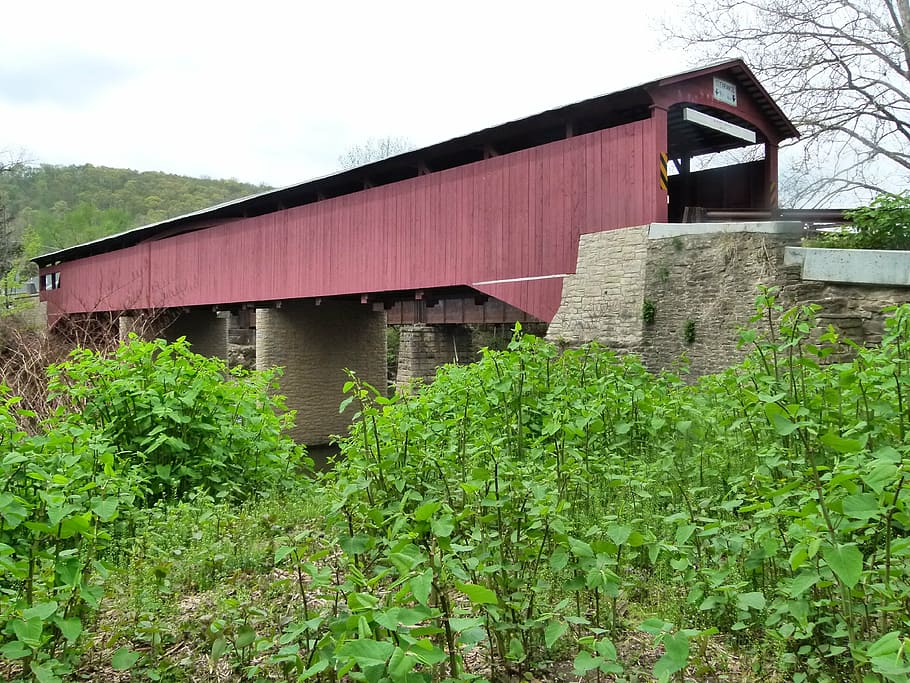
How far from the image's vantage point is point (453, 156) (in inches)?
456

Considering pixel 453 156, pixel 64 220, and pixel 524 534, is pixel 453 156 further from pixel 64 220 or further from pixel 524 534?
pixel 64 220

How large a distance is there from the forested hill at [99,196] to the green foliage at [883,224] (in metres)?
46.1

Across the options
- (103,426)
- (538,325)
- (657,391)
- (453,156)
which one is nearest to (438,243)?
(453,156)

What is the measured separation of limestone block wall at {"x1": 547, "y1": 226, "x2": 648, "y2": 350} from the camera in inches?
297

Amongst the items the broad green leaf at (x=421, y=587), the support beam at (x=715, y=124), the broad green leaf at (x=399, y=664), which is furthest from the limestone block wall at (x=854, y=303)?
the broad green leaf at (x=399, y=664)

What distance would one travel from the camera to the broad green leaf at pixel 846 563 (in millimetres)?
1512

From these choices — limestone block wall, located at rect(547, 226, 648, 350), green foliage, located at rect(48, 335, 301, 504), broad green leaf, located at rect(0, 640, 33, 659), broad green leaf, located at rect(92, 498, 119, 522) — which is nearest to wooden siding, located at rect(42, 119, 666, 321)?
limestone block wall, located at rect(547, 226, 648, 350)

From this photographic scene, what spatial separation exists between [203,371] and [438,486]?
2.87 metres

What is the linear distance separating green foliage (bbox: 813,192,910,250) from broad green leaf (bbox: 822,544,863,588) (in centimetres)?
555

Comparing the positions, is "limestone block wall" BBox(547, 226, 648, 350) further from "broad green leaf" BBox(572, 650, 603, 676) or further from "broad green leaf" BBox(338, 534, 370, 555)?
"broad green leaf" BBox(572, 650, 603, 676)

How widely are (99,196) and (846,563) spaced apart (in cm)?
5970

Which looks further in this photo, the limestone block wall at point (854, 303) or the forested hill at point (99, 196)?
the forested hill at point (99, 196)

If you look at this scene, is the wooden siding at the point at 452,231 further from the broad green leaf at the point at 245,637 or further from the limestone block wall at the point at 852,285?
the broad green leaf at the point at 245,637

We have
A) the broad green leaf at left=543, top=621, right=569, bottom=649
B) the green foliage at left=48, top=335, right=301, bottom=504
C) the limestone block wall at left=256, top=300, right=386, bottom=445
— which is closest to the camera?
→ the broad green leaf at left=543, top=621, right=569, bottom=649
